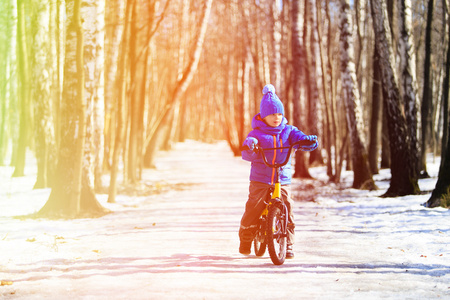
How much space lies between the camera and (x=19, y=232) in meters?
9.71

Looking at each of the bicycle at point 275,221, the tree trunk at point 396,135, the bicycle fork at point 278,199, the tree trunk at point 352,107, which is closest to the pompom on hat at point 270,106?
the bicycle at point 275,221

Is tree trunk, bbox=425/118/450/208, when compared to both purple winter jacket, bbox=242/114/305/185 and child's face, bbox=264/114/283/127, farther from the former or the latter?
child's face, bbox=264/114/283/127

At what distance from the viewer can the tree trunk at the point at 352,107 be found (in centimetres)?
1708

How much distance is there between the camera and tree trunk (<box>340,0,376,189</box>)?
17078 mm

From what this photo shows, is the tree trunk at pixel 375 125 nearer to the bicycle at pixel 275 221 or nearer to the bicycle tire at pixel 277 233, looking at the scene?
the bicycle at pixel 275 221

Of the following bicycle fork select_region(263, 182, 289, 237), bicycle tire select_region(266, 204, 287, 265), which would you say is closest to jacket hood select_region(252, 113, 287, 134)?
bicycle fork select_region(263, 182, 289, 237)

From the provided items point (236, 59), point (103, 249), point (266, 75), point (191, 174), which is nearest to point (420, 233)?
point (103, 249)

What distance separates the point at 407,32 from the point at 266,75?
2398 cm

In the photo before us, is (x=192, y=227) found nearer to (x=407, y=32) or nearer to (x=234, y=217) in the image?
→ (x=234, y=217)

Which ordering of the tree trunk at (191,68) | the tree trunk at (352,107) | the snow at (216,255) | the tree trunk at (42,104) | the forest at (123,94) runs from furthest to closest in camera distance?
the tree trunk at (191,68), the tree trunk at (352,107), the tree trunk at (42,104), the forest at (123,94), the snow at (216,255)

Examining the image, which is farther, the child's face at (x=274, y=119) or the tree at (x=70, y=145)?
the tree at (x=70, y=145)

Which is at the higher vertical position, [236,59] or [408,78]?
[236,59]

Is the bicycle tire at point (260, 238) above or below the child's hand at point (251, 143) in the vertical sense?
below

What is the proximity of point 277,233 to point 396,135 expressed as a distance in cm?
796
